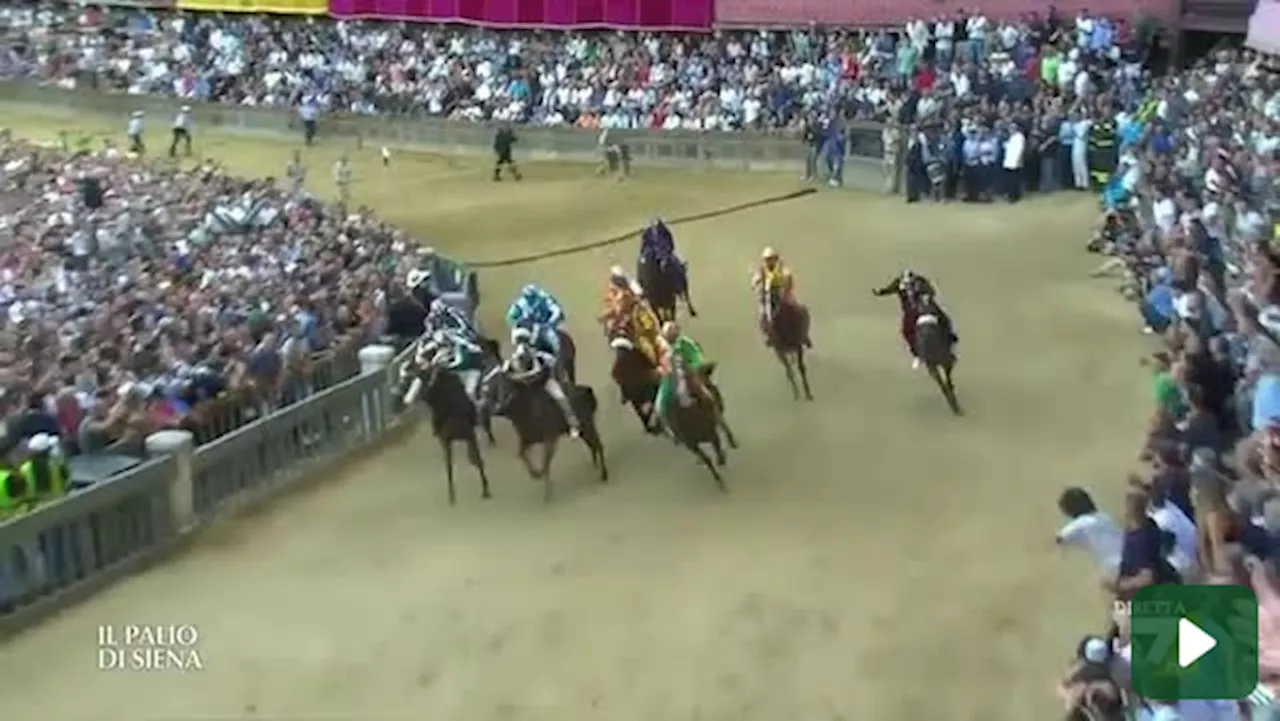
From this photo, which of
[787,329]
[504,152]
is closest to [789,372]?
[787,329]

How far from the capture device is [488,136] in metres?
36.9

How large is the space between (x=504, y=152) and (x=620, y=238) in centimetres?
721

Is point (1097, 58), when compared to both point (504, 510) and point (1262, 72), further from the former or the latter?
point (504, 510)

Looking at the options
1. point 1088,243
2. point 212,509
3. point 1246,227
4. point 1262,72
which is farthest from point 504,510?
point 1262,72

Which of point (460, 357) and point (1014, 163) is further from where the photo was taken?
point (1014, 163)

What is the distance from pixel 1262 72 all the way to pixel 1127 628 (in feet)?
64.9

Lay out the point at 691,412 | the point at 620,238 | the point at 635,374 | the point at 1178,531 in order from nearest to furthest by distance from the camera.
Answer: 1. the point at 1178,531
2. the point at 691,412
3. the point at 635,374
4. the point at 620,238

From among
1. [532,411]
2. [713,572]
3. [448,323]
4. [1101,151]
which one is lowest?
[713,572]

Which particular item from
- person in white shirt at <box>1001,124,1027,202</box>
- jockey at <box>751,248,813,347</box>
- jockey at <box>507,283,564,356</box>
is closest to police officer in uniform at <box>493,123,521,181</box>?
person in white shirt at <box>1001,124,1027,202</box>

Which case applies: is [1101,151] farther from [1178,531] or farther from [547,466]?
[1178,531]

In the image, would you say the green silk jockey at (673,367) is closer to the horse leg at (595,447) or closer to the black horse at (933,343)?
the horse leg at (595,447)

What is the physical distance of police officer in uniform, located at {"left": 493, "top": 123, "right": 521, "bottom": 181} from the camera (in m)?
34.2

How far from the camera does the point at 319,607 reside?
13203 millimetres

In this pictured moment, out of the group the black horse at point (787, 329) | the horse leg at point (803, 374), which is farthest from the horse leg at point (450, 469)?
the horse leg at point (803, 374)
